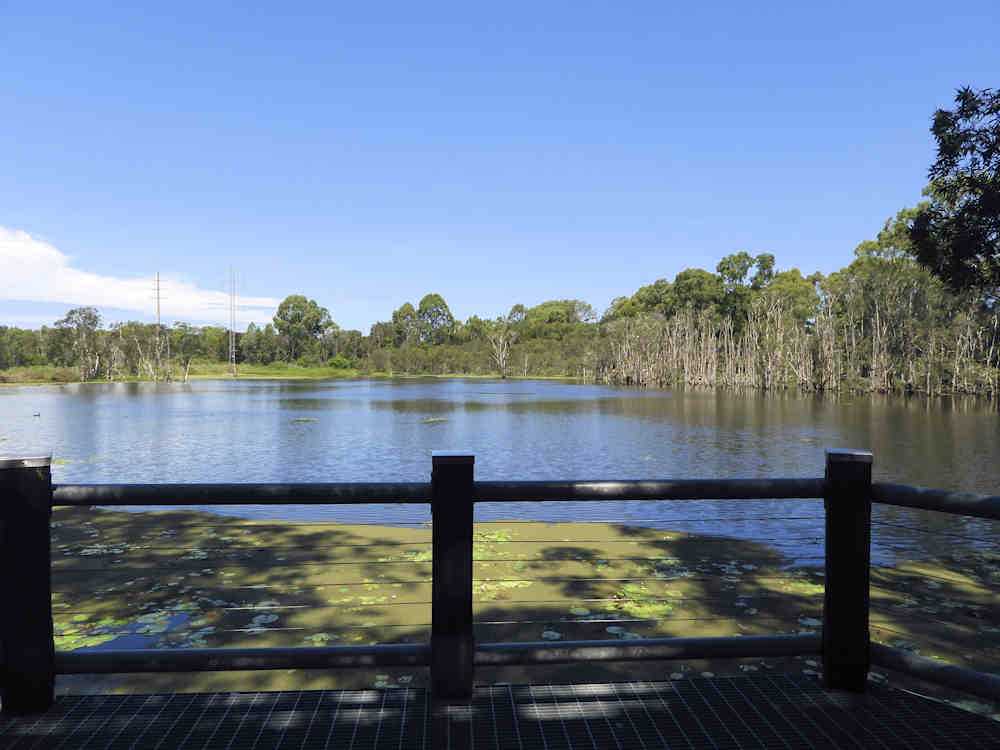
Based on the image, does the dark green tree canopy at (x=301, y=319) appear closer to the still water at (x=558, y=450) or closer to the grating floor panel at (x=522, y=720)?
the still water at (x=558, y=450)

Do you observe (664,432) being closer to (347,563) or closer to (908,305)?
(347,563)

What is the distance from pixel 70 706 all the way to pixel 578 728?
2138 millimetres

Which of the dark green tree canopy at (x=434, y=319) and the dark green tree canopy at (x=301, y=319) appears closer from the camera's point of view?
the dark green tree canopy at (x=301, y=319)

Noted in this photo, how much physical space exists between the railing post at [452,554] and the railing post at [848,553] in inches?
61.0

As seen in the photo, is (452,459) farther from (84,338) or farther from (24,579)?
(84,338)

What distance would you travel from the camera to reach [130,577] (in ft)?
22.6

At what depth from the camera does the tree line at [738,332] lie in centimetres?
1212

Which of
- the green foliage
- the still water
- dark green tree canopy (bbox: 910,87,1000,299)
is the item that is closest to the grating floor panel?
the still water

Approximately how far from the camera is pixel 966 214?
38.2 feet

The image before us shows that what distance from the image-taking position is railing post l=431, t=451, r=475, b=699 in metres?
2.81

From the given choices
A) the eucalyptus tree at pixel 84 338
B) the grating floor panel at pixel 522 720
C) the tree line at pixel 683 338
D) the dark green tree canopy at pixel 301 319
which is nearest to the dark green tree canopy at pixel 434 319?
the tree line at pixel 683 338

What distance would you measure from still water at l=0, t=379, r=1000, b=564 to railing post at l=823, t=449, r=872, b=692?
337 centimetres

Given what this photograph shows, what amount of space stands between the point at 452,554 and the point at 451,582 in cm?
12

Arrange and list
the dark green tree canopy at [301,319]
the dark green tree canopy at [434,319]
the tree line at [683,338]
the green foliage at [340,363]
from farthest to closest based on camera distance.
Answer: the dark green tree canopy at [434,319] → the dark green tree canopy at [301,319] → the green foliage at [340,363] → the tree line at [683,338]
